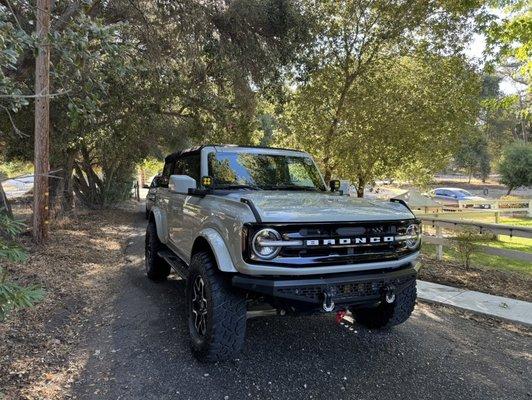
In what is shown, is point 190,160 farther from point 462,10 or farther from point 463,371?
point 462,10

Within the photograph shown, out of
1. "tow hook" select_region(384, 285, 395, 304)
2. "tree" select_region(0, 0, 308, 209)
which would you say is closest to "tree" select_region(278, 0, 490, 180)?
"tree" select_region(0, 0, 308, 209)

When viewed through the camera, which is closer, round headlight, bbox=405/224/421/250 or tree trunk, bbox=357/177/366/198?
round headlight, bbox=405/224/421/250

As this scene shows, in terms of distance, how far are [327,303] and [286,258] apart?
48 centimetres

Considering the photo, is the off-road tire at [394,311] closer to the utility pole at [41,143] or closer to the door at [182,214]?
the door at [182,214]

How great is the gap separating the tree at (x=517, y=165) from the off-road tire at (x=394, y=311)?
30.5 metres

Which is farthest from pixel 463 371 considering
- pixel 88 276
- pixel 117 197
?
pixel 117 197

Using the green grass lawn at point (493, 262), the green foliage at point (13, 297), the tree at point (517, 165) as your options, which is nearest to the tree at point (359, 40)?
the green grass lawn at point (493, 262)

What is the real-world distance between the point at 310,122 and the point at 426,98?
2.69 meters

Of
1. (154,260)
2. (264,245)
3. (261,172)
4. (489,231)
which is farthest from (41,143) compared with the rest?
(489,231)

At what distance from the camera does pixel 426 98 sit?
9.06m

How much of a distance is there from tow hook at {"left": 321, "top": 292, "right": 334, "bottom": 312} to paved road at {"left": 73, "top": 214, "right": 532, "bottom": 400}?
0.68m

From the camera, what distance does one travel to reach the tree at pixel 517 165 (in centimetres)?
2955

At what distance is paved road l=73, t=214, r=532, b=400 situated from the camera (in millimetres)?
3357

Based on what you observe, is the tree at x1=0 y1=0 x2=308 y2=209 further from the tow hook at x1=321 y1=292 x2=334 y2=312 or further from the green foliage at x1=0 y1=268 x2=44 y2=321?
the tow hook at x1=321 y1=292 x2=334 y2=312
